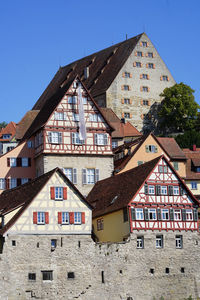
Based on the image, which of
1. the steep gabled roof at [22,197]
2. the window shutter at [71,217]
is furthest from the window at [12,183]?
the window shutter at [71,217]

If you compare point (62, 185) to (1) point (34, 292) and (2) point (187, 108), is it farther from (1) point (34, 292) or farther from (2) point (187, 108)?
(2) point (187, 108)

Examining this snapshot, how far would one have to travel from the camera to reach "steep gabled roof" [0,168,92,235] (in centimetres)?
6019

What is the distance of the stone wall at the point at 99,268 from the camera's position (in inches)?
2277

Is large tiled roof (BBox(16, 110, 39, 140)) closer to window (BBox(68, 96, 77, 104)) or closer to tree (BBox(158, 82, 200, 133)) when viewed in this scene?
window (BBox(68, 96, 77, 104))

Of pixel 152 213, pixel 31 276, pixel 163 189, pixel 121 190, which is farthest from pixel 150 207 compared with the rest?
pixel 31 276

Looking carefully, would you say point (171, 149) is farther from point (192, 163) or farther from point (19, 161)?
Answer: point (19, 161)

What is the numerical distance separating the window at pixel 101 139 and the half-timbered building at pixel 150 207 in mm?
12966

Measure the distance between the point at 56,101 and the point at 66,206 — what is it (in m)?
23.0

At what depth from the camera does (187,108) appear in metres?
116

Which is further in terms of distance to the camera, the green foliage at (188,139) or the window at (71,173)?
the green foliage at (188,139)

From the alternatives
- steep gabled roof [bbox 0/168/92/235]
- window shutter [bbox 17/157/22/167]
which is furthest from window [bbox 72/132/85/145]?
steep gabled roof [bbox 0/168/92/235]

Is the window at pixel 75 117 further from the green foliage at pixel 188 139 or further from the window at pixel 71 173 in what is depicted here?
the green foliage at pixel 188 139

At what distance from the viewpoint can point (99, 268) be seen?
60.6m

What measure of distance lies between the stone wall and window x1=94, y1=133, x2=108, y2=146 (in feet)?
63.4
